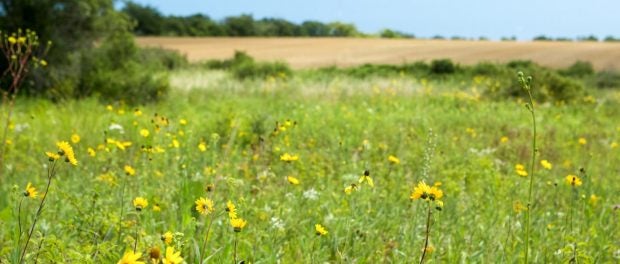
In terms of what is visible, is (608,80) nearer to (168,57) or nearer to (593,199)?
(168,57)

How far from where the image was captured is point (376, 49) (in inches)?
1553

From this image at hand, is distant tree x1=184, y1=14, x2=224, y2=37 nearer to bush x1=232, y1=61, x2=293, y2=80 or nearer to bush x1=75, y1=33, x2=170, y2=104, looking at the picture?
bush x1=232, y1=61, x2=293, y2=80

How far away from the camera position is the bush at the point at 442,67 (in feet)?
75.5

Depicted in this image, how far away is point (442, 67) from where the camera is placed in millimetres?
23125

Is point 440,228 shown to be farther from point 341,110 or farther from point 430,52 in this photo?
point 430,52

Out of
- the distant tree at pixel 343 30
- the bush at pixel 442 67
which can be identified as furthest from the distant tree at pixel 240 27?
the bush at pixel 442 67

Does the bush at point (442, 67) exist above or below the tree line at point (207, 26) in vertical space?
below

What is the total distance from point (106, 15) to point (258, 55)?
2213 cm

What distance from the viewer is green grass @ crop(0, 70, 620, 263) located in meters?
2.66

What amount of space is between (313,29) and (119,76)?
59.0m

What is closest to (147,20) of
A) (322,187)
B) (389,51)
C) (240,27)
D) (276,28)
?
(240,27)

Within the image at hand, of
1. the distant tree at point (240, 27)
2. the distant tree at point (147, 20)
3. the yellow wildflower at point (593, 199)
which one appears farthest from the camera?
the distant tree at point (240, 27)

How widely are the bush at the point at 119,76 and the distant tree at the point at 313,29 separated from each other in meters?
52.1

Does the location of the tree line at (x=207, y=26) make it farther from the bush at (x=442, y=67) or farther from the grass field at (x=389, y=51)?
the bush at (x=442, y=67)
